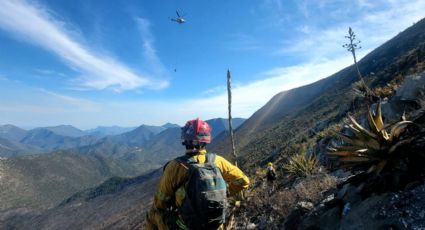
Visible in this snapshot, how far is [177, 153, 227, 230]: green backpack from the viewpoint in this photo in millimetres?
3955

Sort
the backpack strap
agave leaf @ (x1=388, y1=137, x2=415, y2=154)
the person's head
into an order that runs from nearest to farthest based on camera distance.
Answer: agave leaf @ (x1=388, y1=137, x2=415, y2=154), the backpack strap, the person's head

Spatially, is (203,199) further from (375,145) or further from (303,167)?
(303,167)

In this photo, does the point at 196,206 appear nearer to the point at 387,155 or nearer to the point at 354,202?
the point at 354,202

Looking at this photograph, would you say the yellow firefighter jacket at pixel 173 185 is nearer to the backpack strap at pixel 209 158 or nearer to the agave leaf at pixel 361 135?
the backpack strap at pixel 209 158

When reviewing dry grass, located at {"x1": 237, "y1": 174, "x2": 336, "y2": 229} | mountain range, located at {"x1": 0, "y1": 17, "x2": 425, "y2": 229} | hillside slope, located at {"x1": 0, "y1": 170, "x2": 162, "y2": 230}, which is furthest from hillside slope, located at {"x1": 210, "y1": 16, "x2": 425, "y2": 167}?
hillside slope, located at {"x1": 0, "y1": 170, "x2": 162, "y2": 230}

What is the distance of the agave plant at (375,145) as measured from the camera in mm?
3862

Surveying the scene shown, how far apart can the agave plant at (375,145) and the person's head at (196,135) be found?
1631mm

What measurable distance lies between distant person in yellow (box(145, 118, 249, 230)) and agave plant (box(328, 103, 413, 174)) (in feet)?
4.45

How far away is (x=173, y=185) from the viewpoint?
424cm

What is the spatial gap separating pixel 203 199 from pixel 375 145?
6.58 feet

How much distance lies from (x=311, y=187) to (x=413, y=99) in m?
4.69

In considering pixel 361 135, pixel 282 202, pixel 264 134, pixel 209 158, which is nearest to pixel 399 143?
pixel 361 135

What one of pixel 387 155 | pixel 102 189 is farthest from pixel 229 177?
pixel 102 189

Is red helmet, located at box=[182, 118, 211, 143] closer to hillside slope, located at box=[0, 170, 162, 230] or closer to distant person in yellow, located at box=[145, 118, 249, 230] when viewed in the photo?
distant person in yellow, located at box=[145, 118, 249, 230]
